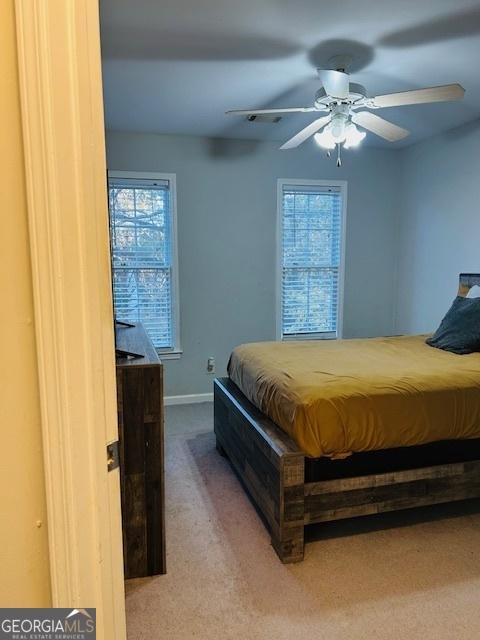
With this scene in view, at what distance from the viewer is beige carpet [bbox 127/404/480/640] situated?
5.38ft

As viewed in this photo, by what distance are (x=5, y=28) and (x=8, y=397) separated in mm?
623

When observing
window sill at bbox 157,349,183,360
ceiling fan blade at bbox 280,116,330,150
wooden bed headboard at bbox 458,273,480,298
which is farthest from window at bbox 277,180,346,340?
ceiling fan blade at bbox 280,116,330,150

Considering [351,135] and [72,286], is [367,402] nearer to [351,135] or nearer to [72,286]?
[351,135]

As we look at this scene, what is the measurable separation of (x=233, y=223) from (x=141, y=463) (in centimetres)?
284

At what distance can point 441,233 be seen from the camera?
13.3 ft

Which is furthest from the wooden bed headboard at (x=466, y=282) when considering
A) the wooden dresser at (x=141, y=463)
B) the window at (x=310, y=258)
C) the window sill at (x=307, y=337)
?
the wooden dresser at (x=141, y=463)

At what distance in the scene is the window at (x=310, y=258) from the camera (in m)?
4.38

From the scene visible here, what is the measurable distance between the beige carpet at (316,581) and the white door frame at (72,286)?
3.25 ft

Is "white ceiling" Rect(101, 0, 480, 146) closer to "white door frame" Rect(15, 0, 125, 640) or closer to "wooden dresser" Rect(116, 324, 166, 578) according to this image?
"white door frame" Rect(15, 0, 125, 640)

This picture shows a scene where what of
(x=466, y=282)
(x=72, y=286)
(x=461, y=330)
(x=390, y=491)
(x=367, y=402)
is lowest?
(x=390, y=491)

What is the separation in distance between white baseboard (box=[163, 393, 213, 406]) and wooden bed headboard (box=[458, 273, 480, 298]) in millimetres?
2459

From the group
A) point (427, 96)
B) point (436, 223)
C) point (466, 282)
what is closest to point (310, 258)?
point (436, 223)

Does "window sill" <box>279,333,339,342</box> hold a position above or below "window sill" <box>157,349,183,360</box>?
above

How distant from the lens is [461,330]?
9.93 ft
